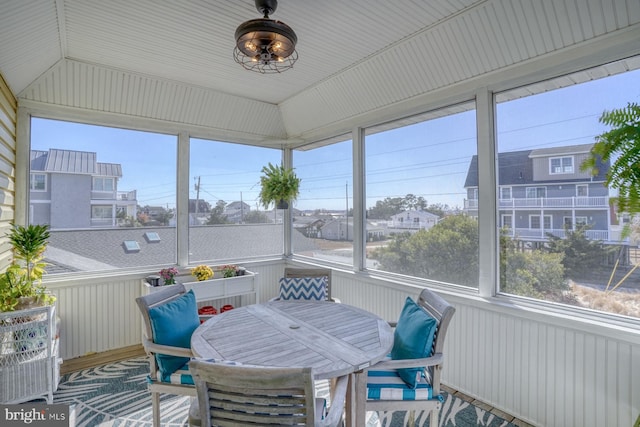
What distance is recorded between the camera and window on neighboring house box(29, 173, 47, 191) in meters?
3.33

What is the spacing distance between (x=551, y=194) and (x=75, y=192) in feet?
14.8

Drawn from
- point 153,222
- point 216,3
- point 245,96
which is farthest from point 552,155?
point 153,222

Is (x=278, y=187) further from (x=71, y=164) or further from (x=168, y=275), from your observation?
(x=71, y=164)

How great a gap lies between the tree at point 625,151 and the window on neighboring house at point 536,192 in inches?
29.3

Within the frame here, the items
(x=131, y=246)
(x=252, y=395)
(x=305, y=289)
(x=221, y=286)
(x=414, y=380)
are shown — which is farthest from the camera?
(x=221, y=286)

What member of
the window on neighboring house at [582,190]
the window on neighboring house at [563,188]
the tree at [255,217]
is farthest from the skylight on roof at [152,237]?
the window on neighboring house at [582,190]

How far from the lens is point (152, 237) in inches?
158

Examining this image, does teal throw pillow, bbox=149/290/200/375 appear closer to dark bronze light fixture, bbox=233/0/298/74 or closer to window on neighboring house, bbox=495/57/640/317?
dark bronze light fixture, bbox=233/0/298/74

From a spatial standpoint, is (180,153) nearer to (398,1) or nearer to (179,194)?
(179,194)

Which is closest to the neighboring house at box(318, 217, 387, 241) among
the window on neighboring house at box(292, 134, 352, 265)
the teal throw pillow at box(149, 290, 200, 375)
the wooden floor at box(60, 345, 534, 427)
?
the window on neighboring house at box(292, 134, 352, 265)

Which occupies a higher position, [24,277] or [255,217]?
[255,217]

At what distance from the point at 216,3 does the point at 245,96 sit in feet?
6.06

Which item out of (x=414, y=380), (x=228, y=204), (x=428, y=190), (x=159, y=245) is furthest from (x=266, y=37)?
(x=159, y=245)

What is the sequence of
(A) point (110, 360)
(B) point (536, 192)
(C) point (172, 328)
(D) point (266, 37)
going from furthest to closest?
1. (A) point (110, 360)
2. (B) point (536, 192)
3. (C) point (172, 328)
4. (D) point (266, 37)
